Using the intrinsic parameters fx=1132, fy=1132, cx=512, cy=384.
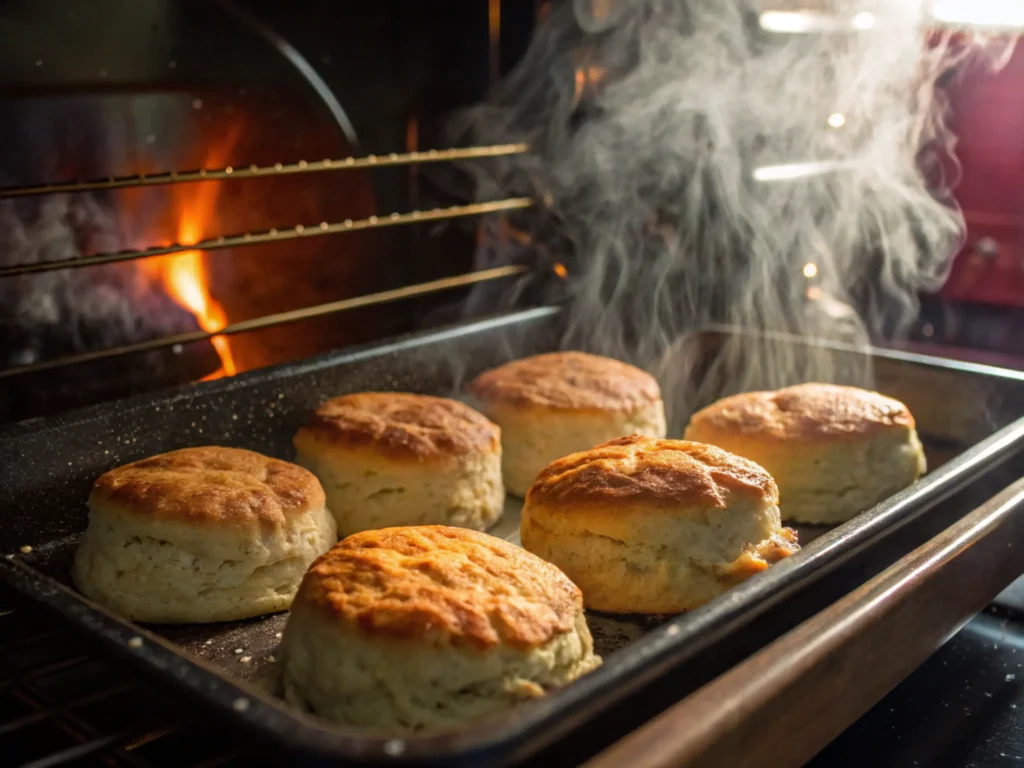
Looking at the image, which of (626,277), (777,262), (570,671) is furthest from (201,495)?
(777,262)

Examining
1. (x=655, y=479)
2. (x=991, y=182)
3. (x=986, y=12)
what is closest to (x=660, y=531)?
(x=655, y=479)

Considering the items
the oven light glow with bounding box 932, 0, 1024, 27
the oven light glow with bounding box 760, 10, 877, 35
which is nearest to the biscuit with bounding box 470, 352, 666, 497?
the oven light glow with bounding box 760, 10, 877, 35

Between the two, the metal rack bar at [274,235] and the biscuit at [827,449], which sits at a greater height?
the metal rack bar at [274,235]

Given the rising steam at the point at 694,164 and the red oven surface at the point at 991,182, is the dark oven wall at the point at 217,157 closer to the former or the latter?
the rising steam at the point at 694,164

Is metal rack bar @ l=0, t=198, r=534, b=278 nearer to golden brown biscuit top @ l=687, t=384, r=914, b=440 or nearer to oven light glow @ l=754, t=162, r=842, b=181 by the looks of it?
oven light glow @ l=754, t=162, r=842, b=181

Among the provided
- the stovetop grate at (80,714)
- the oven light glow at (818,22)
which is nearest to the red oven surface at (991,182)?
the oven light glow at (818,22)

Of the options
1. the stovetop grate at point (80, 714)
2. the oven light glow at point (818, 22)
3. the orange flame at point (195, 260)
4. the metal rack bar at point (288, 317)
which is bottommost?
the stovetop grate at point (80, 714)
